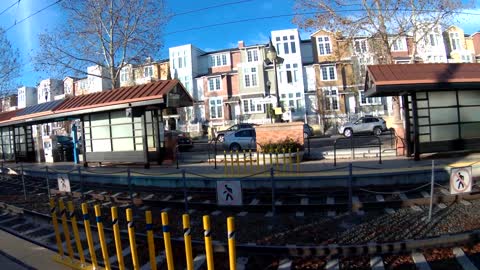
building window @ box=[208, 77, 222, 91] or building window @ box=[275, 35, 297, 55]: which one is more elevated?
building window @ box=[275, 35, 297, 55]

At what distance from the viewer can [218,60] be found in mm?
50031

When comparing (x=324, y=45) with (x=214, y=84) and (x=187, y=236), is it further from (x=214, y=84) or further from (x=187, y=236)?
(x=187, y=236)

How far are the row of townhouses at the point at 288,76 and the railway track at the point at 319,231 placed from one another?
97.9ft

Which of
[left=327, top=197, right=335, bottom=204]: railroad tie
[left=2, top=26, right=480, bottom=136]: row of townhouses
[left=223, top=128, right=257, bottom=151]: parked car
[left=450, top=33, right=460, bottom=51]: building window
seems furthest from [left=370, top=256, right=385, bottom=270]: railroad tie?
[left=450, top=33, right=460, bottom=51]: building window

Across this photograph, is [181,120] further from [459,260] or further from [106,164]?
[459,260]

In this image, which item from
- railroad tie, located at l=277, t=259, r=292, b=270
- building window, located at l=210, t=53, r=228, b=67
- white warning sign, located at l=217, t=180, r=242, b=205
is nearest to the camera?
railroad tie, located at l=277, t=259, r=292, b=270

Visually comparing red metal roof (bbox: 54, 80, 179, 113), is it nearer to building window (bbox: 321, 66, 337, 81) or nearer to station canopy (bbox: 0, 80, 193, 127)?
station canopy (bbox: 0, 80, 193, 127)

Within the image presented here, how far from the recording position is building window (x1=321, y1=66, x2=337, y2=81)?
4331 centimetres

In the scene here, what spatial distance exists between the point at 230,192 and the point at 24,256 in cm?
418

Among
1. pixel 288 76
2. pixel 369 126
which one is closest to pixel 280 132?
pixel 369 126

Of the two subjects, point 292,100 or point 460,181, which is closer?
point 460,181

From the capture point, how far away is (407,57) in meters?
44.5

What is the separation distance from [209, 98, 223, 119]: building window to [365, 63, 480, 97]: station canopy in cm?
3280

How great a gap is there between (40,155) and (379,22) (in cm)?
2539
